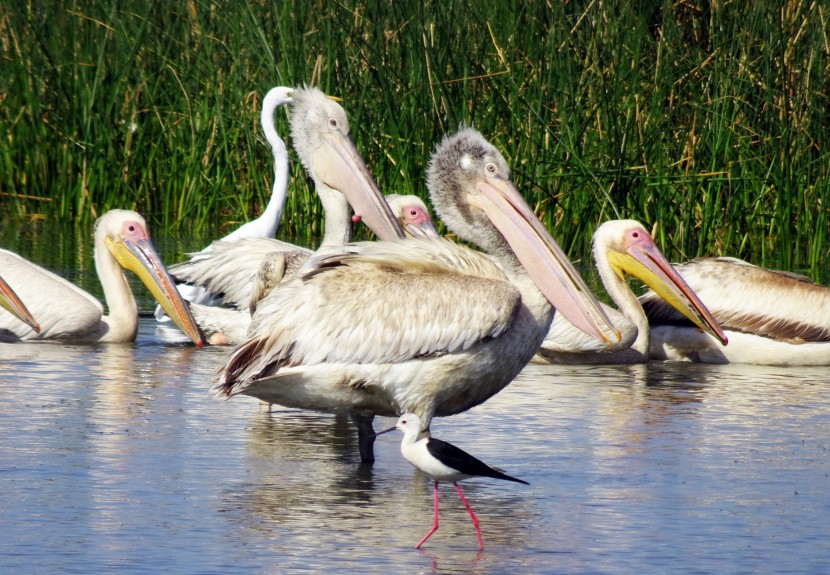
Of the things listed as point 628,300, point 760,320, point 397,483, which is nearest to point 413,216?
point 628,300

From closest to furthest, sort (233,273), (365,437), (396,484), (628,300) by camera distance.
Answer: (396,484) → (365,437) → (628,300) → (233,273)

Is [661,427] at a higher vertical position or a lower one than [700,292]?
lower

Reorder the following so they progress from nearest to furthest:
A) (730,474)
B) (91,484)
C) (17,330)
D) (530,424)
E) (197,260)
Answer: (91,484)
(730,474)
(530,424)
(17,330)
(197,260)

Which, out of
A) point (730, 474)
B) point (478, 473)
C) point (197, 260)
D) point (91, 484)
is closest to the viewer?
point (478, 473)

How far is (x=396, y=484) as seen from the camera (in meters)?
4.68

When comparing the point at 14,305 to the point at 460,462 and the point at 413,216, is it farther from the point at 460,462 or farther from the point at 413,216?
the point at 460,462

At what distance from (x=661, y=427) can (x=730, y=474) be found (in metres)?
0.81

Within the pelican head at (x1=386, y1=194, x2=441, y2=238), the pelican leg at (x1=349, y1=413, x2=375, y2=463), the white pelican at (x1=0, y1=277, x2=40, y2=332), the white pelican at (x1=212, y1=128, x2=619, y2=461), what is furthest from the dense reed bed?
the pelican leg at (x1=349, y1=413, x2=375, y2=463)

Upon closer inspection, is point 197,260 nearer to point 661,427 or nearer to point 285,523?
point 661,427

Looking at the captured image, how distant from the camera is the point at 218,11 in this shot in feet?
35.2

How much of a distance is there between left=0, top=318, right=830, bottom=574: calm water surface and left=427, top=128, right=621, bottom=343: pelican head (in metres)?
0.54

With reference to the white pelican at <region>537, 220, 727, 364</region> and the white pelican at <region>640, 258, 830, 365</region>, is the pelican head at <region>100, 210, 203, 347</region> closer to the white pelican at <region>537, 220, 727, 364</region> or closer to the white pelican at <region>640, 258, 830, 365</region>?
the white pelican at <region>537, 220, 727, 364</region>

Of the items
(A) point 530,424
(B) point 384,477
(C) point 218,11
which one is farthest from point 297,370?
(C) point 218,11

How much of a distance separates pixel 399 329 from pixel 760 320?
3.54 m
